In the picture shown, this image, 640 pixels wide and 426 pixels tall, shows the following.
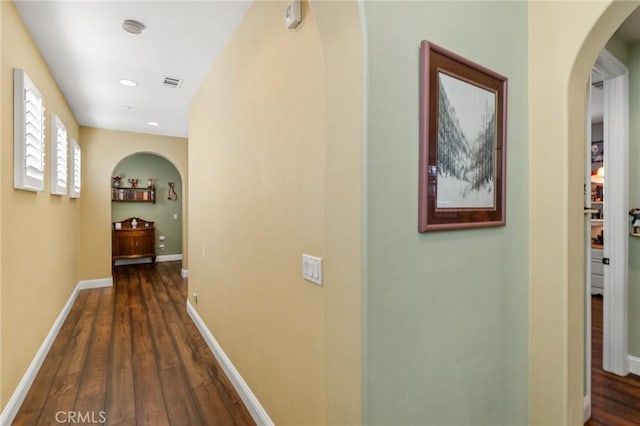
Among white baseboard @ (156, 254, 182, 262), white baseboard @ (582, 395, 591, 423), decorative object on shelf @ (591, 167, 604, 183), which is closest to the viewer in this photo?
white baseboard @ (582, 395, 591, 423)

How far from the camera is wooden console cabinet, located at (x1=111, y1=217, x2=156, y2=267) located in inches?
275

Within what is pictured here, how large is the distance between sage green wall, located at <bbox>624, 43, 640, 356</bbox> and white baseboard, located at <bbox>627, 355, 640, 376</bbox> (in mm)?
31

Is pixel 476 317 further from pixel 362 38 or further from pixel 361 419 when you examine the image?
pixel 362 38

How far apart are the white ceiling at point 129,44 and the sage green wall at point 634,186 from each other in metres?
2.88

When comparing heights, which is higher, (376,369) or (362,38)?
(362,38)

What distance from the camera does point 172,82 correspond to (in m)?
3.32

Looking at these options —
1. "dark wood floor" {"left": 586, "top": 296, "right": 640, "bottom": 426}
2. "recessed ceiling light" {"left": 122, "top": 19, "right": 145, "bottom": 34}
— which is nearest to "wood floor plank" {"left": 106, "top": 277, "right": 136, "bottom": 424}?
"recessed ceiling light" {"left": 122, "top": 19, "right": 145, "bottom": 34}

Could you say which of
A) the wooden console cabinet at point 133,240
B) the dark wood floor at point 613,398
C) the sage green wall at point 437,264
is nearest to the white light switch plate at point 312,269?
the sage green wall at point 437,264

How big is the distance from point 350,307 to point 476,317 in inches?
24.1

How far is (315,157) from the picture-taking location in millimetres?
1443

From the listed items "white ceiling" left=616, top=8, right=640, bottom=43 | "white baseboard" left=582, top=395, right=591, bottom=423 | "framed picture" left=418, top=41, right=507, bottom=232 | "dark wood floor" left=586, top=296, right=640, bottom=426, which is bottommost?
"dark wood floor" left=586, top=296, right=640, bottom=426

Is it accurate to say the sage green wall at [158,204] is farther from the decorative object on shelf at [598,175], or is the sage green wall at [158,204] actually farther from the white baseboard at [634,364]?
the decorative object on shelf at [598,175]

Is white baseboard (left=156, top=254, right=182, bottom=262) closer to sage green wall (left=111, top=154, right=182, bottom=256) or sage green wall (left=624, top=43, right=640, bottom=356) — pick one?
sage green wall (left=111, top=154, right=182, bottom=256)

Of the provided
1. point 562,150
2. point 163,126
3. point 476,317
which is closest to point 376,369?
point 476,317
